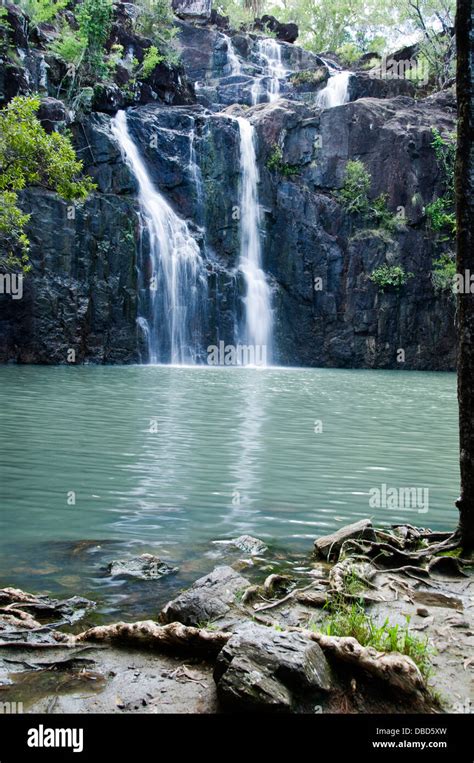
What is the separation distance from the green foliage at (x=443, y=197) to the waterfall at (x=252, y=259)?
9.71 metres

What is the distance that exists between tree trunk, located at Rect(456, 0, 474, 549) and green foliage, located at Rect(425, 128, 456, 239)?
3181 centimetres

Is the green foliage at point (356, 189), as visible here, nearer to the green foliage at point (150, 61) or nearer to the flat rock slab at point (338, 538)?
the green foliage at point (150, 61)

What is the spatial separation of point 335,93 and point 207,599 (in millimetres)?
41789

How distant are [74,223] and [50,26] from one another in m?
16.3

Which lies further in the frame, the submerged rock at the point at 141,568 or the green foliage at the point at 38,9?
the green foliage at the point at 38,9

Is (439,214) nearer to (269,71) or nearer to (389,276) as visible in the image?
(389,276)

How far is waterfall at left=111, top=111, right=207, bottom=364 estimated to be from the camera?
3009 centimetres

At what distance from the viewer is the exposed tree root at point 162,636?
3.75 meters

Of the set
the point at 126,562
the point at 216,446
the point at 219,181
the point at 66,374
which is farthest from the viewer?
the point at 219,181

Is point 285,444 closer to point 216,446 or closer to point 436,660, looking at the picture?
point 216,446

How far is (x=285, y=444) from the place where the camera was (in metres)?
10.8

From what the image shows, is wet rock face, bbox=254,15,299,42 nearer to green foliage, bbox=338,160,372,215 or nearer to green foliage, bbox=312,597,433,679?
green foliage, bbox=338,160,372,215

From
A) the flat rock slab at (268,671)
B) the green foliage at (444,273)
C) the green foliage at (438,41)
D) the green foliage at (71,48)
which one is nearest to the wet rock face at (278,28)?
the green foliage at (438,41)
